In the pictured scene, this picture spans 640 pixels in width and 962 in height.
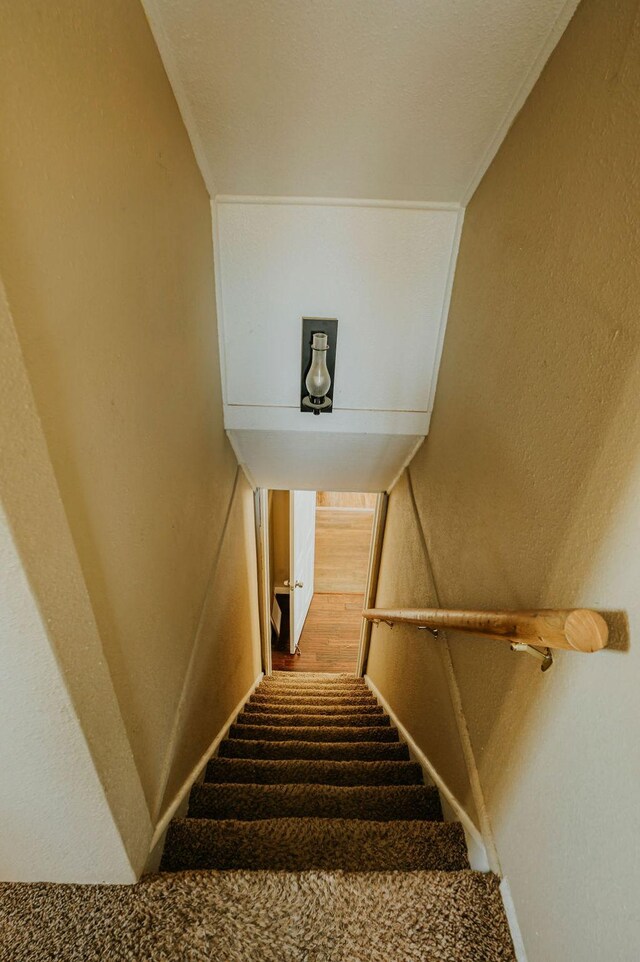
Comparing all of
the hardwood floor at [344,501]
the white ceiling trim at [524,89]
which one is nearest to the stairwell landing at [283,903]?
the white ceiling trim at [524,89]

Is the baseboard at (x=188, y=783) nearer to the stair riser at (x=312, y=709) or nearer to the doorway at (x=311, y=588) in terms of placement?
the stair riser at (x=312, y=709)

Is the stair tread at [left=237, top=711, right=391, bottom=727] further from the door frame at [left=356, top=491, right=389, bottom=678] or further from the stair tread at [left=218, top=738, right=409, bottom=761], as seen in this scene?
the door frame at [left=356, top=491, right=389, bottom=678]

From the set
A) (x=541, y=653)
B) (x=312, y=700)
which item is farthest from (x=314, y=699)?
(x=541, y=653)

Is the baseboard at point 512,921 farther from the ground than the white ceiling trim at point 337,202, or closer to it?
closer to it

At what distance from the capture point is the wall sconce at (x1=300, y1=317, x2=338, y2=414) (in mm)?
1714

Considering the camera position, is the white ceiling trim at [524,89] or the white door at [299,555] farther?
the white door at [299,555]

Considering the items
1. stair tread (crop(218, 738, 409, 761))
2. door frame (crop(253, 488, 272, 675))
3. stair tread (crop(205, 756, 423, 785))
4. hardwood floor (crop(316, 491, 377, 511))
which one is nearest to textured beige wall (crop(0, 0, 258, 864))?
stair tread (crop(205, 756, 423, 785))

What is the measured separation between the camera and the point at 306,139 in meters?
1.25

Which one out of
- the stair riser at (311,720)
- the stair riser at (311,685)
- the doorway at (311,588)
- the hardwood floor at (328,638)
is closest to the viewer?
the stair riser at (311,720)

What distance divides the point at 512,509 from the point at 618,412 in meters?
0.41

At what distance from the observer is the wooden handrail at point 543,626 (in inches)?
23.9

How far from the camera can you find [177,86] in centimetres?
108

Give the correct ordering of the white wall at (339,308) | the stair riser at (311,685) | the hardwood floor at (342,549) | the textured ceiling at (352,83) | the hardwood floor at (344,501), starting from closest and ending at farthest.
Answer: the textured ceiling at (352,83), the white wall at (339,308), the stair riser at (311,685), the hardwood floor at (342,549), the hardwood floor at (344,501)

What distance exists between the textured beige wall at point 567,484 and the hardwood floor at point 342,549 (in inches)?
188
